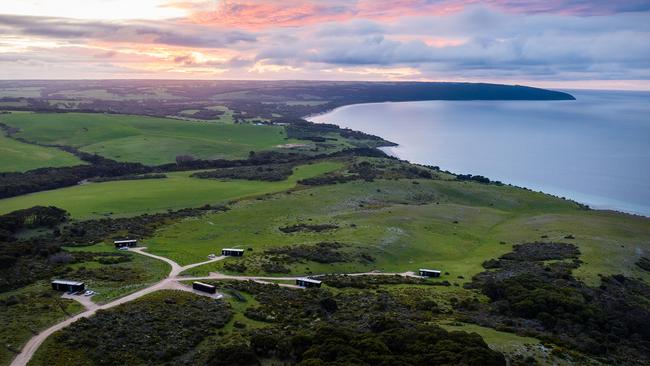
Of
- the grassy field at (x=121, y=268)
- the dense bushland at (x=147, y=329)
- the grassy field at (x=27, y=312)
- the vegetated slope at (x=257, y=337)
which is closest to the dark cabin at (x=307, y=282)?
the vegetated slope at (x=257, y=337)

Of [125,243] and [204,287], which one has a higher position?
[204,287]

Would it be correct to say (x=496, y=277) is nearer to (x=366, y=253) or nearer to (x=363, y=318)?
(x=366, y=253)

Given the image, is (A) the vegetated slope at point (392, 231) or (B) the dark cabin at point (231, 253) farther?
(A) the vegetated slope at point (392, 231)

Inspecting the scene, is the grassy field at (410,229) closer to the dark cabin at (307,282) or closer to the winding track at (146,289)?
the winding track at (146,289)

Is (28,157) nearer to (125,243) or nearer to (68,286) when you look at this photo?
(125,243)

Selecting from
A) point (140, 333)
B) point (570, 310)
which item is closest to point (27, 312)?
point (140, 333)
